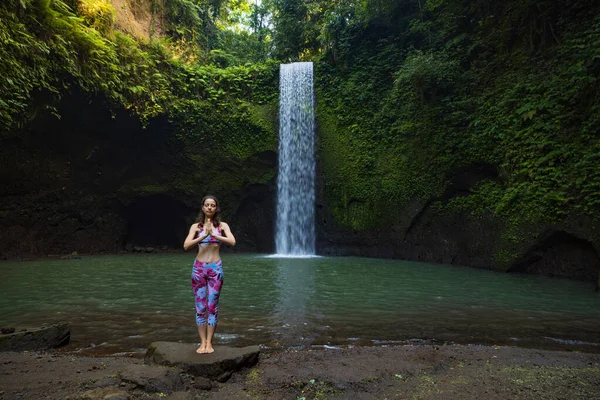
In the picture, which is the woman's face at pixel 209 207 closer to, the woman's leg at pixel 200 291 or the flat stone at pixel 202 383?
the woman's leg at pixel 200 291

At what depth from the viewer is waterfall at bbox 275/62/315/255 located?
1573 cm

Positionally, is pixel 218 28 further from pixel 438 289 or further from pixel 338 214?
pixel 438 289

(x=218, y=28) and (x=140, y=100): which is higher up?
(x=218, y=28)

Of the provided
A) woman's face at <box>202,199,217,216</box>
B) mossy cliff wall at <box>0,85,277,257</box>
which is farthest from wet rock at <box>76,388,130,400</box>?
mossy cliff wall at <box>0,85,277,257</box>

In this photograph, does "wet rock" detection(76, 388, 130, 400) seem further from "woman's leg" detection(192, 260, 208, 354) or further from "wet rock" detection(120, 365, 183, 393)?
"woman's leg" detection(192, 260, 208, 354)

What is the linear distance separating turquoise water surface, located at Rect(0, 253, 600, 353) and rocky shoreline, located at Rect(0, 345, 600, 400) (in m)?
0.57

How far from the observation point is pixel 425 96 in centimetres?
1316

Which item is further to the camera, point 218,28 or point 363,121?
point 218,28

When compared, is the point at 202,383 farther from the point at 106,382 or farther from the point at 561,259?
the point at 561,259

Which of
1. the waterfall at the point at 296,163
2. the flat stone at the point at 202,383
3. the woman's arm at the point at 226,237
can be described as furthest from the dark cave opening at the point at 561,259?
the flat stone at the point at 202,383

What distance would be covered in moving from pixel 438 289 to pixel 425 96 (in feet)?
27.1

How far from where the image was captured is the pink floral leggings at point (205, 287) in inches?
131

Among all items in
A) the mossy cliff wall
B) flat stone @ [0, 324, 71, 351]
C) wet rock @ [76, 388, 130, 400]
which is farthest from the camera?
the mossy cliff wall

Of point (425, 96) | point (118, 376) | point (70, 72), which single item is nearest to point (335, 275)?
point (118, 376)
